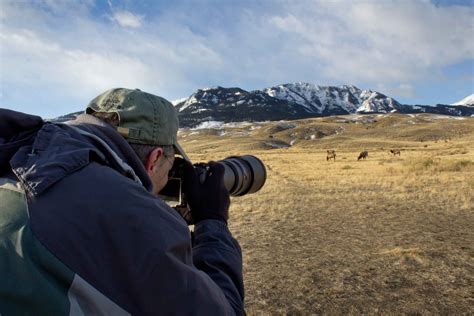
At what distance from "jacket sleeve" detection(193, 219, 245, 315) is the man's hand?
0.18 feet

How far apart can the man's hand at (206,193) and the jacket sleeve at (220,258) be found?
0.06 metres

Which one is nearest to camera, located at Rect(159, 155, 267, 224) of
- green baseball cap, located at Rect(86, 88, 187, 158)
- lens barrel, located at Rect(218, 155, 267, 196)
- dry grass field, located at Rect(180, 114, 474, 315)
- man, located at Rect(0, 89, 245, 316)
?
lens barrel, located at Rect(218, 155, 267, 196)

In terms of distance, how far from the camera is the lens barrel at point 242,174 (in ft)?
9.61

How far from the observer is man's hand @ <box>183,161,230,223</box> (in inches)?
79.0

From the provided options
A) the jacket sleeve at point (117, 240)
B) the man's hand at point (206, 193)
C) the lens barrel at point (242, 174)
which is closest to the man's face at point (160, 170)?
the man's hand at point (206, 193)

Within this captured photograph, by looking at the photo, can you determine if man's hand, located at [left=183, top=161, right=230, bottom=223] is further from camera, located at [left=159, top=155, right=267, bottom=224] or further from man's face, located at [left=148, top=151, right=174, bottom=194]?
man's face, located at [left=148, top=151, right=174, bottom=194]

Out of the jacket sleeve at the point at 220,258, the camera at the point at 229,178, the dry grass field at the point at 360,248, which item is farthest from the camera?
the dry grass field at the point at 360,248

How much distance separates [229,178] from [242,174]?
0.64ft

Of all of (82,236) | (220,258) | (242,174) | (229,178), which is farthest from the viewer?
(242,174)

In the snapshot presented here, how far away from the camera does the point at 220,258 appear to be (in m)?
1.74

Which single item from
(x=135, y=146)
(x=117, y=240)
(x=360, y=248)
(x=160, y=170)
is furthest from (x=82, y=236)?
(x=360, y=248)

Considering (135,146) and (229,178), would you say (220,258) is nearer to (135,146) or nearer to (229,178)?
(135,146)

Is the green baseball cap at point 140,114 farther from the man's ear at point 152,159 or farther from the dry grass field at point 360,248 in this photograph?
the dry grass field at point 360,248

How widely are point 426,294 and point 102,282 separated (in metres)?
5.21
